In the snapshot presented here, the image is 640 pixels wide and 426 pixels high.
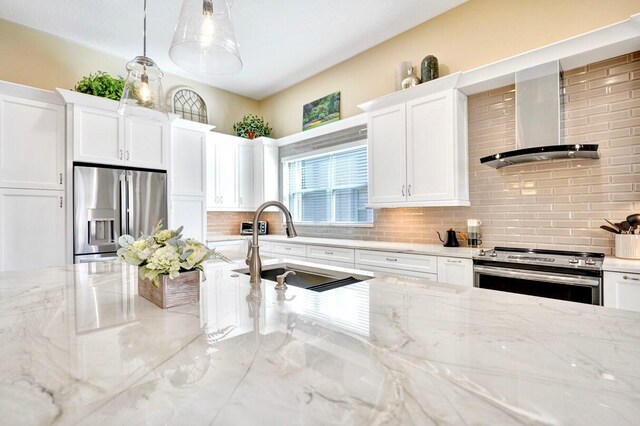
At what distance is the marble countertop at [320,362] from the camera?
518 mm

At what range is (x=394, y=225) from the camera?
11.8 feet

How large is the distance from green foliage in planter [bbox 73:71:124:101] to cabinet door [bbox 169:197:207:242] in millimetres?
1255

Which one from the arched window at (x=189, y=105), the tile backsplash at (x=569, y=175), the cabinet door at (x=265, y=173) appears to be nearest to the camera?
the tile backsplash at (x=569, y=175)

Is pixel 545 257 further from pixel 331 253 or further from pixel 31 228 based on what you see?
pixel 31 228

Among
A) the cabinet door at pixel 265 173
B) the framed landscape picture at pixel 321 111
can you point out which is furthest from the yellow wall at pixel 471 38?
the cabinet door at pixel 265 173

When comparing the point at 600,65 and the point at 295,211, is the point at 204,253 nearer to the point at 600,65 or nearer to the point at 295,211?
the point at 600,65

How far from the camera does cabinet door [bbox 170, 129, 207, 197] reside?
3.99 metres

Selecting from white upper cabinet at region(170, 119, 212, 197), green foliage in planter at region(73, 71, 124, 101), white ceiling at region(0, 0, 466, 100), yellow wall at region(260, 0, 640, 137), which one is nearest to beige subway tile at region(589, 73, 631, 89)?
yellow wall at region(260, 0, 640, 137)

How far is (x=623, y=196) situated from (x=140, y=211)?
13.8ft

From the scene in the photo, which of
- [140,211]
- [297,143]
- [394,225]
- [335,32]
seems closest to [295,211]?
A: [297,143]

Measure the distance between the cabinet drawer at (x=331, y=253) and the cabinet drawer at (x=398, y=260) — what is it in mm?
109

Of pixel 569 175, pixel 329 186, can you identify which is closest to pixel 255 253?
pixel 569 175

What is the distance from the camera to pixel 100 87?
3295 mm

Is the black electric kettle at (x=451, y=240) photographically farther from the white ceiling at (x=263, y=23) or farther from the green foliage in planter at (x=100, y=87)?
the green foliage in planter at (x=100, y=87)
